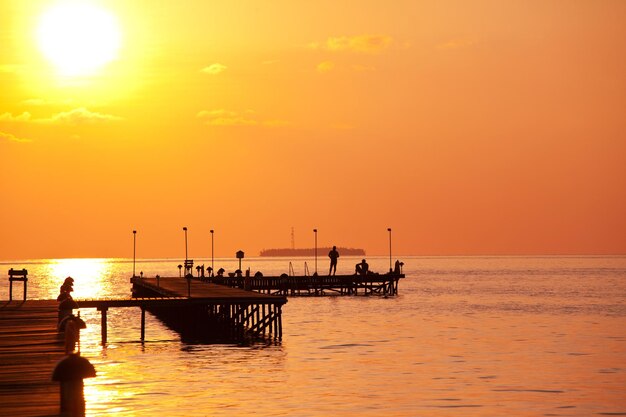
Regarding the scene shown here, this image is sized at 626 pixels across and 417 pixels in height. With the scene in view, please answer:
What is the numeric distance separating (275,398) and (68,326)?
53.1 ft

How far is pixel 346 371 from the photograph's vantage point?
1767 inches

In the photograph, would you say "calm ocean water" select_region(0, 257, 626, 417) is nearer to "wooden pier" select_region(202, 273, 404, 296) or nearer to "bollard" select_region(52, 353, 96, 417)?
"bollard" select_region(52, 353, 96, 417)

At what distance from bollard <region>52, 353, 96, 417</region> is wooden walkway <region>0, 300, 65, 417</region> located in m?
2.42

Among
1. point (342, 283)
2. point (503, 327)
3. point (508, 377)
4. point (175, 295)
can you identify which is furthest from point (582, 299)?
point (508, 377)

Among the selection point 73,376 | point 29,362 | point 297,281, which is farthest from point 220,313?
point 73,376

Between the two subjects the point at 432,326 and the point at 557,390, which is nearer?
the point at 557,390

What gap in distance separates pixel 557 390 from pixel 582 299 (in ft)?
271

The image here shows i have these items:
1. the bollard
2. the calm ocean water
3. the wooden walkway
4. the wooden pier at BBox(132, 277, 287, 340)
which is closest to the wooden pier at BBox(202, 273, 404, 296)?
the calm ocean water

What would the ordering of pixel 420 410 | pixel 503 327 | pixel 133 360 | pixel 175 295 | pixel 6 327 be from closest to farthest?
pixel 420 410, pixel 6 327, pixel 133 360, pixel 175 295, pixel 503 327

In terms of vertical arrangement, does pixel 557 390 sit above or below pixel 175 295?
below

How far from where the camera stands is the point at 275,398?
120 ft

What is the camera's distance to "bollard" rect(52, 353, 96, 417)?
1576 cm

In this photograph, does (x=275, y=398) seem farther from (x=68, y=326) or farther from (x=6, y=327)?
(x=68, y=326)

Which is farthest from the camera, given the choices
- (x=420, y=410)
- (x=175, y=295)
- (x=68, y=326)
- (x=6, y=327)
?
(x=175, y=295)
